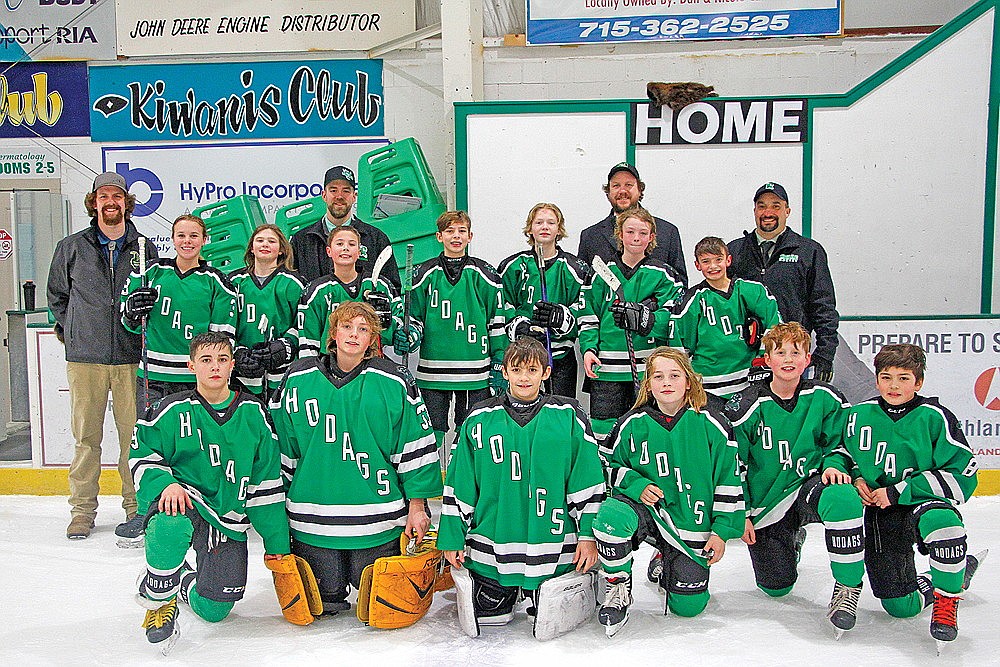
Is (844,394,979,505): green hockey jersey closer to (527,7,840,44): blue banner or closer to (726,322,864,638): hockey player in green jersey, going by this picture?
(726,322,864,638): hockey player in green jersey

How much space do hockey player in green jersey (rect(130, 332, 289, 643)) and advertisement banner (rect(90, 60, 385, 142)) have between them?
3875 millimetres

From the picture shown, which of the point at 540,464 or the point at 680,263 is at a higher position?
the point at 680,263

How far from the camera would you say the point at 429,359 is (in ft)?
12.9

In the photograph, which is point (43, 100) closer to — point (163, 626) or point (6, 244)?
point (6, 244)

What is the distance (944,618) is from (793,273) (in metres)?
1.76

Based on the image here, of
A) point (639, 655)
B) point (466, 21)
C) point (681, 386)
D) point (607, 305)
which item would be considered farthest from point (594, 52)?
point (639, 655)

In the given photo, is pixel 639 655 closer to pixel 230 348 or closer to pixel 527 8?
pixel 230 348

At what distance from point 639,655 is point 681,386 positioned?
2.66 feet

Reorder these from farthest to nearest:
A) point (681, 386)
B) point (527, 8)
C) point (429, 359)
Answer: point (527, 8), point (429, 359), point (681, 386)

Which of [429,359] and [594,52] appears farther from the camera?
[594,52]

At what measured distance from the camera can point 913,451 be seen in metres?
2.83

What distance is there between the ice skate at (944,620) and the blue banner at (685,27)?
4352 mm

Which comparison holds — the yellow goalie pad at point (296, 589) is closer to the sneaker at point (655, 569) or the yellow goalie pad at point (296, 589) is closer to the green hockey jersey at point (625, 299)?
the sneaker at point (655, 569)

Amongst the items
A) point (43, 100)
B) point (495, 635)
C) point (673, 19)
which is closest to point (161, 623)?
point (495, 635)
